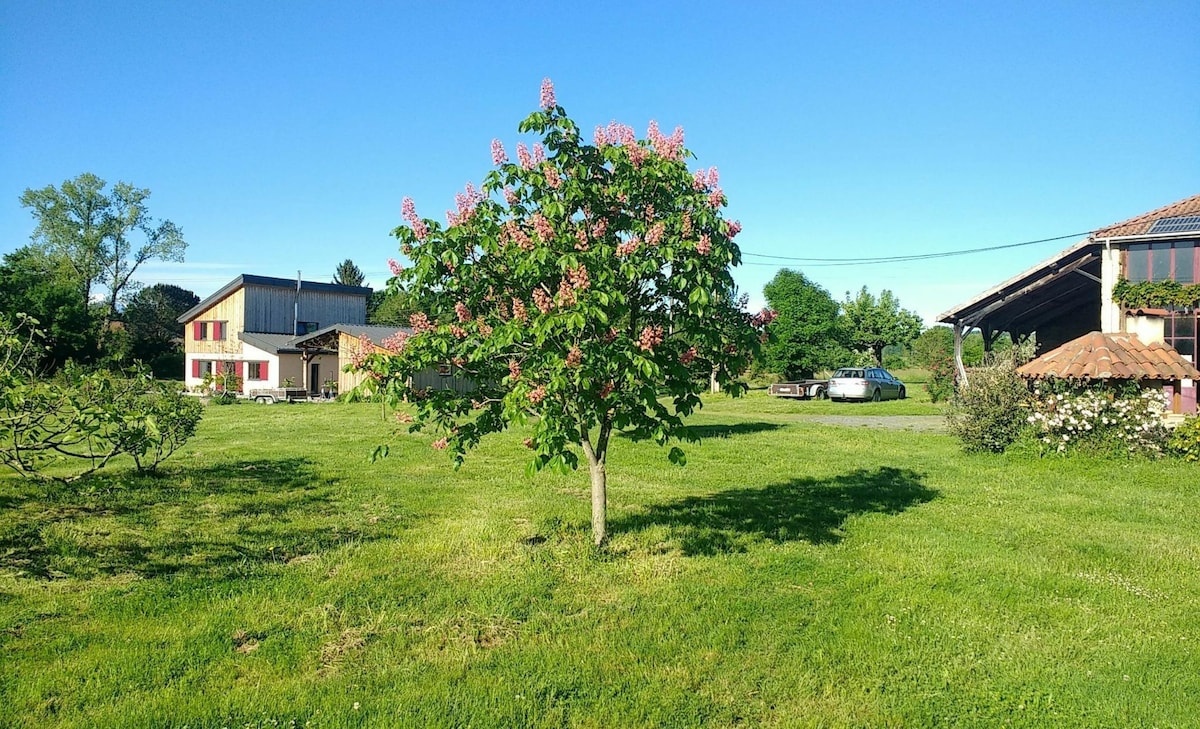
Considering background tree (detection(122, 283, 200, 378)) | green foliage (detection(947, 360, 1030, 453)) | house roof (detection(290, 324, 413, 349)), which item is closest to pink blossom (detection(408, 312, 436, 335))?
green foliage (detection(947, 360, 1030, 453))

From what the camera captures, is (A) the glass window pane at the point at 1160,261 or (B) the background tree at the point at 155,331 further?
(B) the background tree at the point at 155,331

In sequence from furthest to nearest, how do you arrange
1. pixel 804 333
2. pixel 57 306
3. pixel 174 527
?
pixel 804 333, pixel 57 306, pixel 174 527

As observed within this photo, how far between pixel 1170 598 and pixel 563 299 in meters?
5.40

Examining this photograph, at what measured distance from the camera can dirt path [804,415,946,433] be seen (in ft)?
69.1

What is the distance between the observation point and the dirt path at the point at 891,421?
21.1m

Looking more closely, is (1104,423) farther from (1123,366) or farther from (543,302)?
(543,302)

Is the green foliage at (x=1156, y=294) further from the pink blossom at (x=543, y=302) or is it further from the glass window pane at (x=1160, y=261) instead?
the pink blossom at (x=543, y=302)

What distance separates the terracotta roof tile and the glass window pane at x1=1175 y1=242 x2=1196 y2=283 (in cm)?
94

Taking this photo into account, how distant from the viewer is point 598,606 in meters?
5.68

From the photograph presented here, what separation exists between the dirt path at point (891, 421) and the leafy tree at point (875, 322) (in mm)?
33738

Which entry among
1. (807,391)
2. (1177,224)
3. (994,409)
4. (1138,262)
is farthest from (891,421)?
(807,391)

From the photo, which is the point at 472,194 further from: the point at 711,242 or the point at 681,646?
the point at 681,646

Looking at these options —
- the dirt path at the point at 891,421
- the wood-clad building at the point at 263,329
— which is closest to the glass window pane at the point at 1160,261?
the dirt path at the point at 891,421

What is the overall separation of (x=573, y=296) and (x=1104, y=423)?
1245 centimetres
